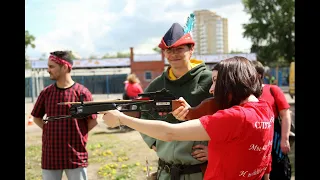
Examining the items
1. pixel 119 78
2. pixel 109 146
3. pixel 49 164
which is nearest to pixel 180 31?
pixel 49 164

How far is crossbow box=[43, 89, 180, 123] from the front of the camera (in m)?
2.58

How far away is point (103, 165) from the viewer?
816 centimetres

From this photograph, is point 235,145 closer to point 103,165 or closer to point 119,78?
point 103,165

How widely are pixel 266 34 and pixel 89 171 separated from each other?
40146mm

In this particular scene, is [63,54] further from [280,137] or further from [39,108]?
[280,137]

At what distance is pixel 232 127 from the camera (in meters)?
2.11

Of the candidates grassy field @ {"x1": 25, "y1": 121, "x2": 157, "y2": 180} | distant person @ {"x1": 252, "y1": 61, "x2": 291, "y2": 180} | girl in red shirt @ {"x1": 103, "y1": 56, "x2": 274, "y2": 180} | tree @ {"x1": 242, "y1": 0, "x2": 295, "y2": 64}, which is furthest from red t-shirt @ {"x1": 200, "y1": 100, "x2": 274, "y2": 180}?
tree @ {"x1": 242, "y1": 0, "x2": 295, "y2": 64}

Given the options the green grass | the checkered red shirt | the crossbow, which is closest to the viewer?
the crossbow

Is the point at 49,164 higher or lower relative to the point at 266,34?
Result: lower

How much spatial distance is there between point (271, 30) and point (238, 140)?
44.2 metres

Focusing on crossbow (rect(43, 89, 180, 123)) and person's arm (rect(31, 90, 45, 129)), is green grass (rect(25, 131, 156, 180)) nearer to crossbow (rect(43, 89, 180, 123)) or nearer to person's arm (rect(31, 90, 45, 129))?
person's arm (rect(31, 90, 45, 129))

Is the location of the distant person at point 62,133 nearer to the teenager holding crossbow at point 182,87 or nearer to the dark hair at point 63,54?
the dark hair at point 63,54

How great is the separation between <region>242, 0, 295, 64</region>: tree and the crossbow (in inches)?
1572

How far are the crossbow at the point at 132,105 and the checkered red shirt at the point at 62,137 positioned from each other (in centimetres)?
123
